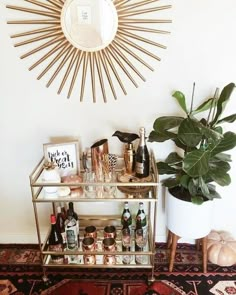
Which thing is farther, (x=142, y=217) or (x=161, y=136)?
(x=142, y=217)

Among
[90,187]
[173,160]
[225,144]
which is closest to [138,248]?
[90,187]

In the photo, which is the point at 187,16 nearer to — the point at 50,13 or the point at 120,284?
the point at 50,13

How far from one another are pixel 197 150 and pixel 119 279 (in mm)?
919

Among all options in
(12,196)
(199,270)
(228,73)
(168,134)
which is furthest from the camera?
(12,196)

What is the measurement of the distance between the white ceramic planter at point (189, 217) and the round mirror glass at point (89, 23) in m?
0.93

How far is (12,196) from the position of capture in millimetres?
1948

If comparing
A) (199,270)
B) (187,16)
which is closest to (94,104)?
(187,16)

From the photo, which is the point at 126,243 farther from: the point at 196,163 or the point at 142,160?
the point at 196,163

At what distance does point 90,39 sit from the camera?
1534mm

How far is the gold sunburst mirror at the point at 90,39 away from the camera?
1484mm

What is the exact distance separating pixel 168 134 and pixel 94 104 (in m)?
0.49

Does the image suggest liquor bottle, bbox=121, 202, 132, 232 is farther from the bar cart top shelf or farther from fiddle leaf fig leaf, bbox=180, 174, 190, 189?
fiddle leaf fig leaf, bbox=180, 174, 190, 189

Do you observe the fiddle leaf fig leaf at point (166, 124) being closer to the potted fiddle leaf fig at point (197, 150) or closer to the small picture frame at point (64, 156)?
the potted fiddle leaf fig at point (197, 150)

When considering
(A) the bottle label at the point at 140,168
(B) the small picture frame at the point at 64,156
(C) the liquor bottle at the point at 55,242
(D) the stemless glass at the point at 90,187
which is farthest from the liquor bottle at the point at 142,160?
(C) the liquor bottle at the point at 55,242
